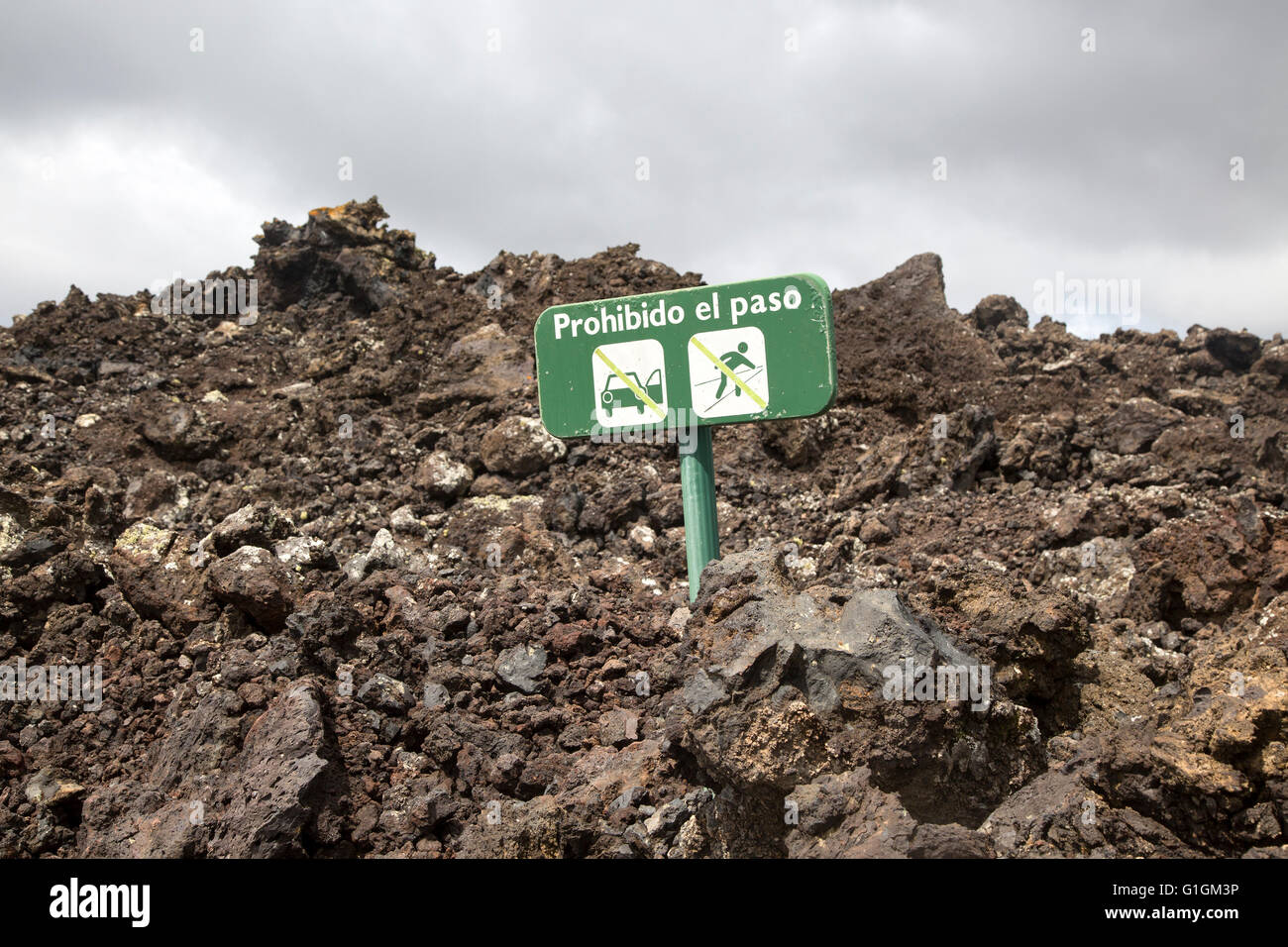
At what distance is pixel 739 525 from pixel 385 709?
12.8ft

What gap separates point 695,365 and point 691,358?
0.04 meters

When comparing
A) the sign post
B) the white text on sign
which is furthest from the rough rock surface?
the white text on sign

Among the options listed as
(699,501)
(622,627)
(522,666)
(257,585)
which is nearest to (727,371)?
(699,501)

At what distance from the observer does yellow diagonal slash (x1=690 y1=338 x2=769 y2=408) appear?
412 centimetres

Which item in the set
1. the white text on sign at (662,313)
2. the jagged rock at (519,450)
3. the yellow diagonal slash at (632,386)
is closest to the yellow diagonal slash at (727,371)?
the white text on sign at (662,313)

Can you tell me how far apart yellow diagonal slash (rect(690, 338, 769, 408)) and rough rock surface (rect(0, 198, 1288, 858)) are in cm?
79

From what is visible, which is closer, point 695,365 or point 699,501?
point 695,365

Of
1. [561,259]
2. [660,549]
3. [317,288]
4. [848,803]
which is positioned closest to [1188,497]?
[660,549]

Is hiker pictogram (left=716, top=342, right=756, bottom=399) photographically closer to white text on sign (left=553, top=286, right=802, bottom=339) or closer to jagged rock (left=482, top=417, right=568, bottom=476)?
white text on sign (left=553, top=286, right=802, bottom=339)

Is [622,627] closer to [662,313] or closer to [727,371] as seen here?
[727,371]

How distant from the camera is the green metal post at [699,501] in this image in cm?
446

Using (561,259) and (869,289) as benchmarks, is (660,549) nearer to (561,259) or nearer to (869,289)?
(561,259)

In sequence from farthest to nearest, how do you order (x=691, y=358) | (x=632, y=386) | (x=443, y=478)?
(x=443, y=478) < (x=632, y=386) < (x=691, y=358)

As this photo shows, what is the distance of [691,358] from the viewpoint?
4195mm
